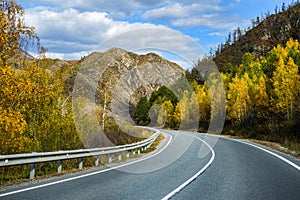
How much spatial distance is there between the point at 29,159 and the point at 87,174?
6.45 feet

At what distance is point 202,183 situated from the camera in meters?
8.37

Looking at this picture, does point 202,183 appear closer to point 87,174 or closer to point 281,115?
point 87,174

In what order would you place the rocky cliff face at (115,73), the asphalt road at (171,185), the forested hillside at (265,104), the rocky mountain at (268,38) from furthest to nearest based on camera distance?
1. the rocky mountain at (268,38)
2. the forested hillside at (265,104)
3. the rocky cliff face at (115,73)
4. the asphalt road at (171,185)

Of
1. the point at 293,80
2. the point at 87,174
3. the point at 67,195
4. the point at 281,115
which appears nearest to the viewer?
the point at 67,195

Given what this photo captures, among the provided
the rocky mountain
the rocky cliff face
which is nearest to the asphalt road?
the rocky cliff face

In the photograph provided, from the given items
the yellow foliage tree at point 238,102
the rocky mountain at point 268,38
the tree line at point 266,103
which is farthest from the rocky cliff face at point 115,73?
the rocky mountain at point 268,38

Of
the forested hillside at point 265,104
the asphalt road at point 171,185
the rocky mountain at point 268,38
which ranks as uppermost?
the rocky mountain at point 268,38

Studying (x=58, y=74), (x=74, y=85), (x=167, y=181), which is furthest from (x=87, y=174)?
(x=74, y=85)

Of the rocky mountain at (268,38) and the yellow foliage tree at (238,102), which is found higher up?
the rocky mountain at (268,38)

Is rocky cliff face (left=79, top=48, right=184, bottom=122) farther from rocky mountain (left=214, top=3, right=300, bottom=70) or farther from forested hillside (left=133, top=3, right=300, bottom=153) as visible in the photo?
rocky mountain (left=214, top=3, right=300, bottom=70)

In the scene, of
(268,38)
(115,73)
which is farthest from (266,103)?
(268,38)

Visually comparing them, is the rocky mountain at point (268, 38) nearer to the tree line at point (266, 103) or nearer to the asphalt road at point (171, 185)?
the tree line at point (266, 103)

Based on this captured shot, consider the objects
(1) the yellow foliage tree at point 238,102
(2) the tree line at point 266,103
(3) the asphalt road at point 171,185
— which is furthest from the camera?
(1) the yellow foliage tree at point 238,102

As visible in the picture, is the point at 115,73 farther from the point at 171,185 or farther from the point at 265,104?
the point at 171,185
